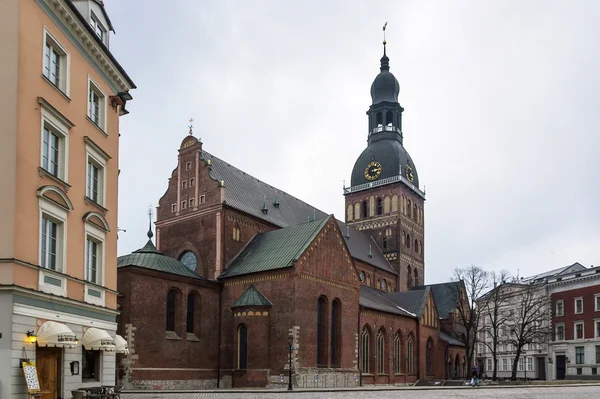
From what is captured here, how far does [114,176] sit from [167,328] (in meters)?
22.4

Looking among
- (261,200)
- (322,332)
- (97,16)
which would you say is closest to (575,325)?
(322,332)

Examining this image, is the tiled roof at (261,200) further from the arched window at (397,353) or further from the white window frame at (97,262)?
the white window frame at (97,262)

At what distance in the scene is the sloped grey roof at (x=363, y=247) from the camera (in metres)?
72.7

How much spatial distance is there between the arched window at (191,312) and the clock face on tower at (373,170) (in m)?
39.3

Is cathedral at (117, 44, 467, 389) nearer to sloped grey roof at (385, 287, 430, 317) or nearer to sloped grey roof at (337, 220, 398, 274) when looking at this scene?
sloped grey roof at (385, 287, 430, 317)

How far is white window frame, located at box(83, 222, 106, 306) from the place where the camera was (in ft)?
75.9

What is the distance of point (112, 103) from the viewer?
26438 mm

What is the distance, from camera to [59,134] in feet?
70.1

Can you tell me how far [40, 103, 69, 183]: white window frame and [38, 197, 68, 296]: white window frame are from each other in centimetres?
114

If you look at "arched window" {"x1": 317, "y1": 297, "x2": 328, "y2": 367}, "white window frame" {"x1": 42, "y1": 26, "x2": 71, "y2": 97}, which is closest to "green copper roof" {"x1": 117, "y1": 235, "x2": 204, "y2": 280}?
"arched window" {"x1": 317, "y1": 297, "x2": 328, "y2": 367}

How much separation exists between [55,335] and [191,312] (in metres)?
30.2

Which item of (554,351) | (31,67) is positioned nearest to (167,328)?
(31,67)

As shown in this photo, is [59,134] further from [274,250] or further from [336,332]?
[336,332]

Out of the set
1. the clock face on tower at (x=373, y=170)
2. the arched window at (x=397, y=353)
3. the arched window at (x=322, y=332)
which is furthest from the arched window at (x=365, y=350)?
the clock face on tower at (x=373, y=170)
